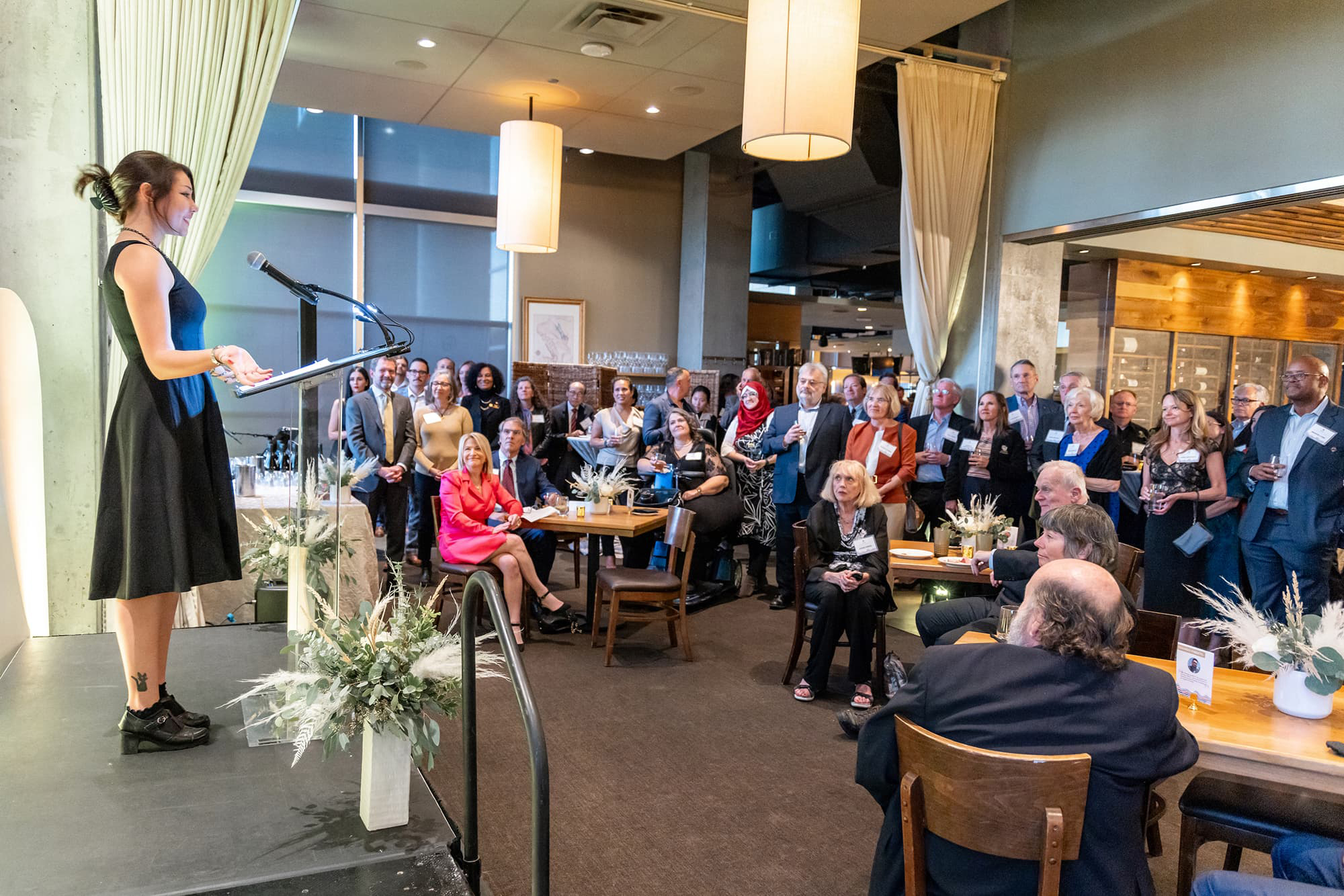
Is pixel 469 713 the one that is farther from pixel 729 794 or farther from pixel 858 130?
pixel 858 130

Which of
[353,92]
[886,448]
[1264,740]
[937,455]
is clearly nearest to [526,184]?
[353,92]

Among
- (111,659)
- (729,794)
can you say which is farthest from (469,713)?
(111,659)

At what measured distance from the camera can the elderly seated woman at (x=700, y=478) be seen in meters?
6.18

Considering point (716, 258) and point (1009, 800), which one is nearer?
point (1009, 800)

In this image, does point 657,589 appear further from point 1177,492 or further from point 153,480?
point 1177,492

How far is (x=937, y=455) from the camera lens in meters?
6.40

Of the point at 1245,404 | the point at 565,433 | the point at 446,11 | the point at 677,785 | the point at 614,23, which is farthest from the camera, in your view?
the point at 565,433

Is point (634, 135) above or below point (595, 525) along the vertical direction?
above

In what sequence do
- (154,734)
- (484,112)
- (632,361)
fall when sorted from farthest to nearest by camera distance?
(632,361) < (484,112) < (154,734)

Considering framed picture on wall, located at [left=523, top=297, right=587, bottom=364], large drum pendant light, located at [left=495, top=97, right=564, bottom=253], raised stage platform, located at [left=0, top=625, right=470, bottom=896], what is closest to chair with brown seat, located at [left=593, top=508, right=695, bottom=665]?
raised stage platform, located at [left=0, top=625, right=470, bottom=896]

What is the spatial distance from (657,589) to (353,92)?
5.37 meters

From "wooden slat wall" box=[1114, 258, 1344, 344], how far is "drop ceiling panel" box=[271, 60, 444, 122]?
6.94 meters

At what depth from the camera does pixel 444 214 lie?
1027 cm

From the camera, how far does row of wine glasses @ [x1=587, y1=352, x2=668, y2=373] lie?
10695 mm
